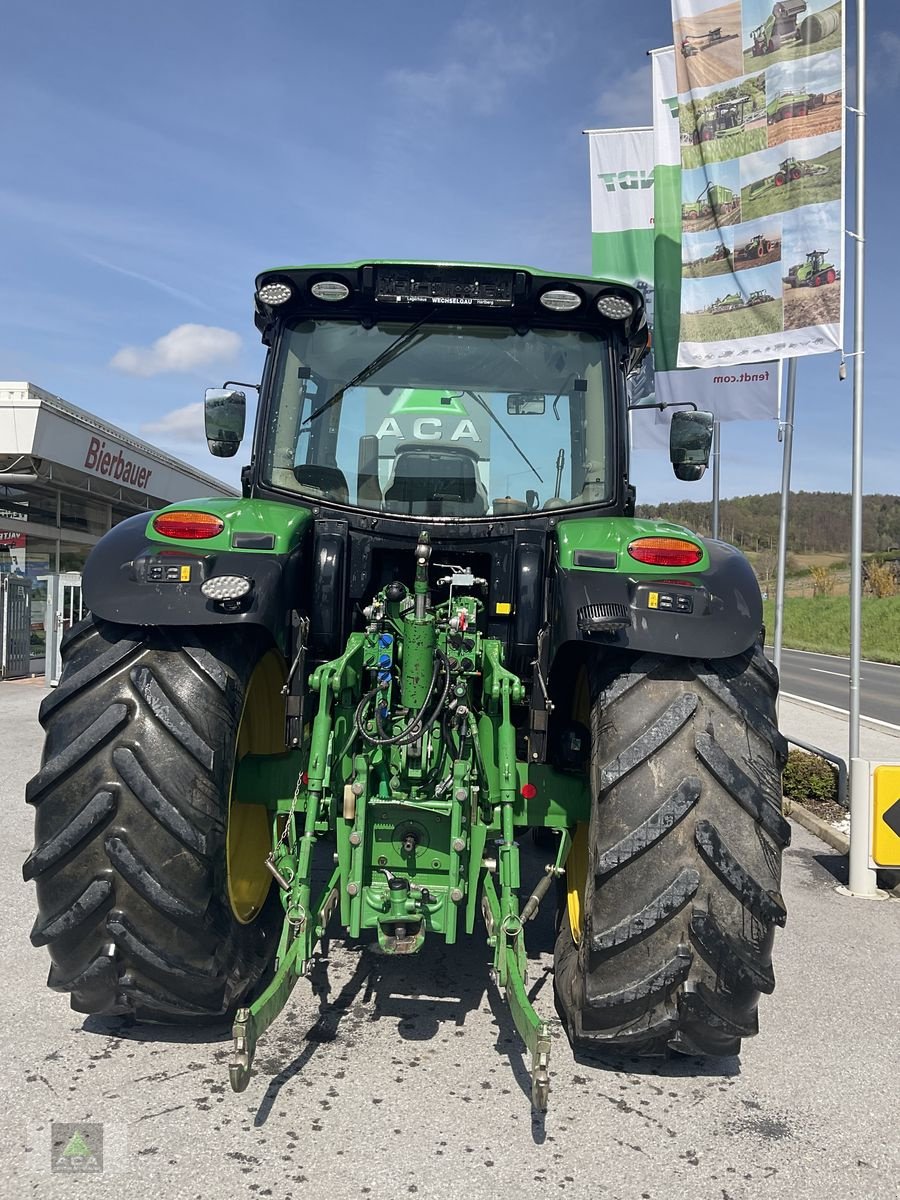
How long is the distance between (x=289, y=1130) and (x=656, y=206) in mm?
8772

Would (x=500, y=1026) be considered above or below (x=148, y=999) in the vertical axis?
below

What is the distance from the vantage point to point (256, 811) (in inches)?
157

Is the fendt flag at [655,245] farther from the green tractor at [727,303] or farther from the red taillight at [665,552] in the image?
the red taillight at [665,552]

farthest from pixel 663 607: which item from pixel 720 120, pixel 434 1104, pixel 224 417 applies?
pixel 720 120

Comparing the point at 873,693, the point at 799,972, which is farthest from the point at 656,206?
the point at 873,693

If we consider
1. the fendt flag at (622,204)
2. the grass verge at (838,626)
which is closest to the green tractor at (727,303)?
the fendt flag at (622,204)

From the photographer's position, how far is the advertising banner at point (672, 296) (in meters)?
8.84

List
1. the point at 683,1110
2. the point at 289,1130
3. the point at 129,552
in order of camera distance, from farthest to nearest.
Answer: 1. the point at 129,552
2. the point at 683,1110
3. the point at 289,1130

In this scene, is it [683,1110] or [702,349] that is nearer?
[683,1110]

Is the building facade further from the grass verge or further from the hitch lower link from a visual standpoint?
the grass verge

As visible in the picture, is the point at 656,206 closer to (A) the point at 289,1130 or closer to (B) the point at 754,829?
(B) the point at 754,829

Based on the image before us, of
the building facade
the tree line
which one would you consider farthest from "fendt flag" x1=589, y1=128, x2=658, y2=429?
the tree line

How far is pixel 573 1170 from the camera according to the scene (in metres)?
2.57

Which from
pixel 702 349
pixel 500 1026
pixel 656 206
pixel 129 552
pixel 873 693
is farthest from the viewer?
pixel 873 693
